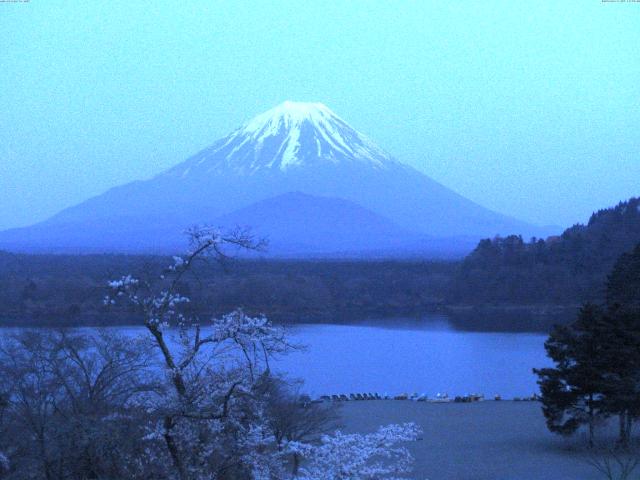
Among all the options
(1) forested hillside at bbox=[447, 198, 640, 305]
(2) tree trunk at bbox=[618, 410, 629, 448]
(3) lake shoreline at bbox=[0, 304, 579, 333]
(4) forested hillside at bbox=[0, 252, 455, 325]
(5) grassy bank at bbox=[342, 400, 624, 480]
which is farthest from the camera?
(1) forested hillside at bbox=[447, 198, 640, 305]

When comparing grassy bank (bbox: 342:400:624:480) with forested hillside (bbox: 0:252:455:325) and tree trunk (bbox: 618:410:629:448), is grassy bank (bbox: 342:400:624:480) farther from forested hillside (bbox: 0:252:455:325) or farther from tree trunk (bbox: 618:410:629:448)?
forested hillside (bbox: 0:252:455:325)

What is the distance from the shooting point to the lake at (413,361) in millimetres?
16438

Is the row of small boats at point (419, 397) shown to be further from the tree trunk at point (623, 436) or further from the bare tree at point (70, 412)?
the bare tree at point (70, 412)

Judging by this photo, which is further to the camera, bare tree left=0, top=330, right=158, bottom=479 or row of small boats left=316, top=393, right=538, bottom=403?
row of small boats left=316, top=393, right=538, bottom=403

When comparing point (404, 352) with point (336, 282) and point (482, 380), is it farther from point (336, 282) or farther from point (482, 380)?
point (336, 282)

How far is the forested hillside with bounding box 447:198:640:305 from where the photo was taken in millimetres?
35688

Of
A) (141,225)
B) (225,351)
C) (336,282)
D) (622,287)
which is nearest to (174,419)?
(225,351)

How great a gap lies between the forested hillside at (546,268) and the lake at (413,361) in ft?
30.3

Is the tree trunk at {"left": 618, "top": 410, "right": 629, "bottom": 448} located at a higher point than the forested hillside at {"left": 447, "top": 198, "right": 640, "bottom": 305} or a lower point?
lower

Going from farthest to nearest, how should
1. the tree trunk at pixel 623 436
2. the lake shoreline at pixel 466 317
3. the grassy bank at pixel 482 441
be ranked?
the lake shoreline at pixel 466 317, the tree trunk at pixel 623 436, the grassy bank at pixel 482 441

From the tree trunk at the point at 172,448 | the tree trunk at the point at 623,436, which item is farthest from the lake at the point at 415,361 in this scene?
the tree trunk at the point at 172,448

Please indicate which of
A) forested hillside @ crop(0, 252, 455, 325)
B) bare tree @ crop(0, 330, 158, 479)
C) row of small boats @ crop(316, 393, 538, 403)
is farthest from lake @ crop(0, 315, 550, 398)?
bare tree @ crop(0, 330, 158, 479)

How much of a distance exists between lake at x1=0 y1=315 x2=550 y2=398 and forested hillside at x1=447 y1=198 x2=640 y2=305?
9.22 metres

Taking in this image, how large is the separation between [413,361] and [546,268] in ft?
60.7
